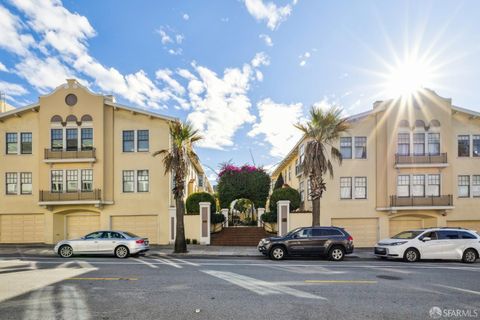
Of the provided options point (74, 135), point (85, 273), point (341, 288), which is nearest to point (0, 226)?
point (74, 135)

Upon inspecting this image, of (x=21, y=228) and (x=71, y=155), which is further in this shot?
(x=21, y=228)

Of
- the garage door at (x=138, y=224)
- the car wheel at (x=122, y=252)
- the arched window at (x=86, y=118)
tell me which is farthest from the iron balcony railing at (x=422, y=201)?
the arched window at (x=86, y=118)

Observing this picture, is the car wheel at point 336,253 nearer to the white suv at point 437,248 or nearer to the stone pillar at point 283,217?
the white suv at point 437,248

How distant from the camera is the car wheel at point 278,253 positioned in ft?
45.8

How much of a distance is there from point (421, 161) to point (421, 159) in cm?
14

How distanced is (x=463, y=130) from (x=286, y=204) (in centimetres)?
1395

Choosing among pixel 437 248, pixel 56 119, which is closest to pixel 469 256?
pixel 437 248

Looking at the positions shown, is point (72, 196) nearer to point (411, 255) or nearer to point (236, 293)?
point (236, 293)

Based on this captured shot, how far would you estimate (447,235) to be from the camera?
1398cm

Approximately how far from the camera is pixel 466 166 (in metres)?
20.1

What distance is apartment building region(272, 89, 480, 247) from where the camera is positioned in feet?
65.5

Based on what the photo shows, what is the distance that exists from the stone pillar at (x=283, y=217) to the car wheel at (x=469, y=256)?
9.73 m

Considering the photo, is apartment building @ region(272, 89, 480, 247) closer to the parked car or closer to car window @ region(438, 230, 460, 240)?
car window @ region(438, 230, 460, 240)

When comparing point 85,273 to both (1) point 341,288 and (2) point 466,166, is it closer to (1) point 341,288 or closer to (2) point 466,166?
(1) point 341,288
